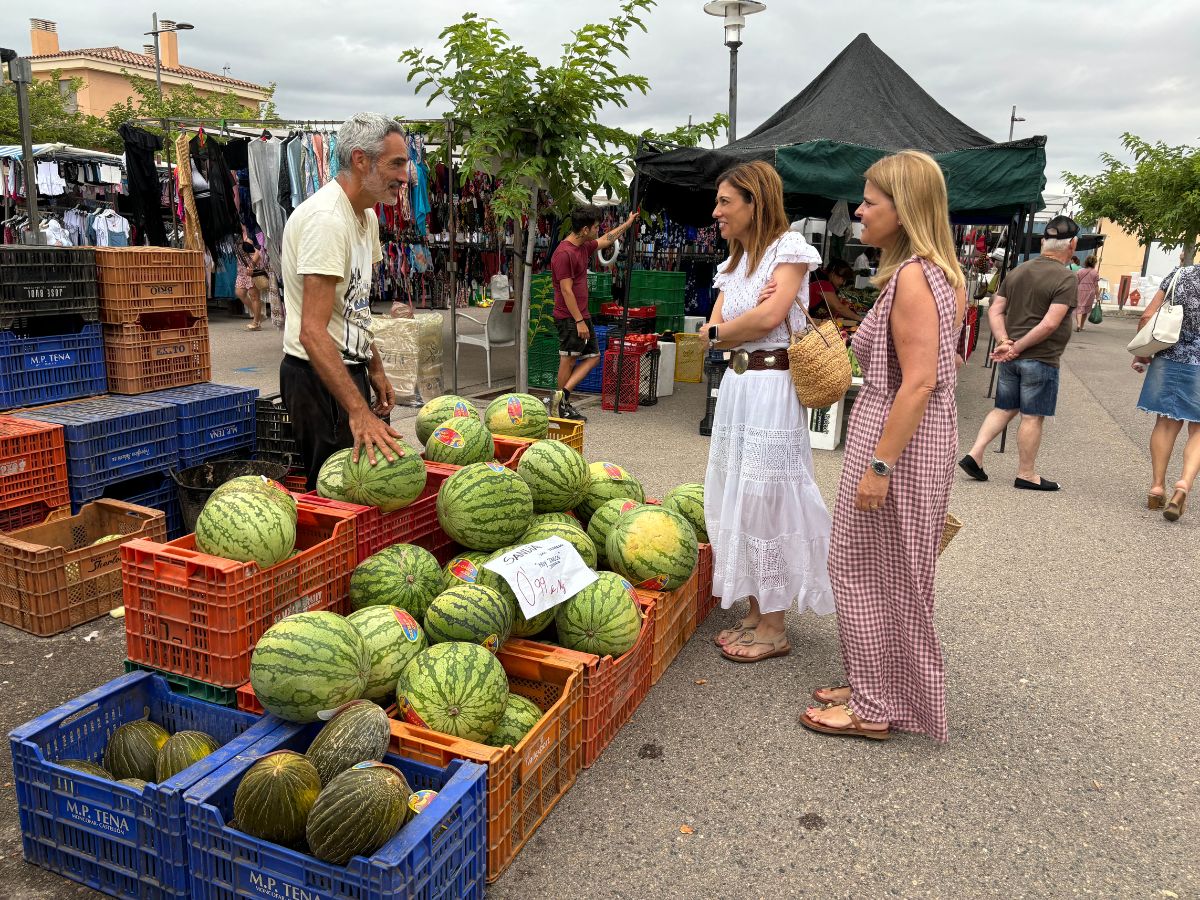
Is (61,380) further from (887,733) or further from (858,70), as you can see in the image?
(858,70)

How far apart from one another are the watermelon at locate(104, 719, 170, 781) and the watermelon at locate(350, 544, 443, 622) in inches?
30.1

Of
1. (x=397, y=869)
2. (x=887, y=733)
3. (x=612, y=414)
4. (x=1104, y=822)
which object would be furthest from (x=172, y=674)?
(x=612, y=414)

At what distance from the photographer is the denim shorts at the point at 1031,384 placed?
678cm

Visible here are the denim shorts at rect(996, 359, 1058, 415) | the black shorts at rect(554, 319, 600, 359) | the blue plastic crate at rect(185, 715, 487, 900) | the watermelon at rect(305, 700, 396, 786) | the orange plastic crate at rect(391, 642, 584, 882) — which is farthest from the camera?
the black shorts at rect(554, 319, 600, 359)

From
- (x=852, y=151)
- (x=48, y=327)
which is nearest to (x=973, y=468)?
(x=852, y=151)

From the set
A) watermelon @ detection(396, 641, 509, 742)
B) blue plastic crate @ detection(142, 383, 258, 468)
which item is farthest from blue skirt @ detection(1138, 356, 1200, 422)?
blue plastic crate @ detection(142, 383, 258, 468)

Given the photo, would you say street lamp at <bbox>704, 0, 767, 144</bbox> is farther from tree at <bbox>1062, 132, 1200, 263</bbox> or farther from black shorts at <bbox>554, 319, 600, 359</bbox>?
tree at <bbox>1062, 132, 1200, 263</bbox>

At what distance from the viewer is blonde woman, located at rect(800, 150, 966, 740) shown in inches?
112

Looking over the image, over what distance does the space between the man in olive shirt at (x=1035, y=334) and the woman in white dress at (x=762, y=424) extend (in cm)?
396

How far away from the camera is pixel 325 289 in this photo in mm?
3291

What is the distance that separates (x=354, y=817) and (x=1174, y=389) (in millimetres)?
6498

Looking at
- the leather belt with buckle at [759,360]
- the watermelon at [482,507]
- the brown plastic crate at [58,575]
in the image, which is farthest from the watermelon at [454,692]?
the brown plastic crate at [58,575]

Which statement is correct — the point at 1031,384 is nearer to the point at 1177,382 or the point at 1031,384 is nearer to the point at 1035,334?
the point at 1035,334

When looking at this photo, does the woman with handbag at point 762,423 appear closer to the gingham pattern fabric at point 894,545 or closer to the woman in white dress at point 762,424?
the woman in white dress at point 762,424
